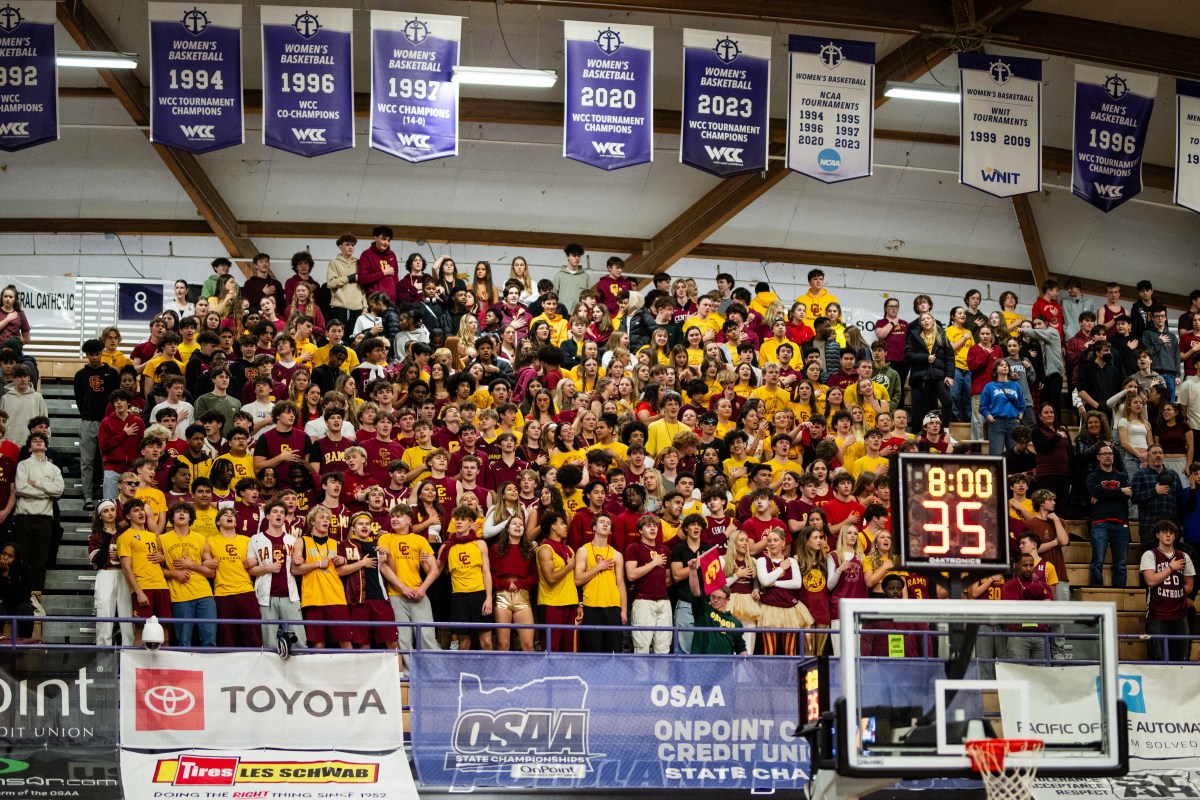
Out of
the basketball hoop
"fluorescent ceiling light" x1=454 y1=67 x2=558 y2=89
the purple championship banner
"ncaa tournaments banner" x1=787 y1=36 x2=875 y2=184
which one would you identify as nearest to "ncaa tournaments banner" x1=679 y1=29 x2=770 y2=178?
"ncaa tournaments banner" x1=787 y1=36 x2=875 y2=184

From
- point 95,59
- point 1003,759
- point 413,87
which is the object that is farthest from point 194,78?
point 1003,759

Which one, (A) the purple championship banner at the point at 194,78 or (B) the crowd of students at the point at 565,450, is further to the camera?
(A) the purple championship banner at the point at 194,78

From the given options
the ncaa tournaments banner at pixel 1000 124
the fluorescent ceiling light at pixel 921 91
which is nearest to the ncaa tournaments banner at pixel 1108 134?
the ncaa tournaments banner at pixel 1000 124

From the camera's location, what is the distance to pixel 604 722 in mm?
12883

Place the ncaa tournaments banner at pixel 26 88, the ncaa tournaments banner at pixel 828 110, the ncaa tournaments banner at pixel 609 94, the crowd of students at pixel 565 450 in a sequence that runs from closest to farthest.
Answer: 1. the crowd of students at pixel 565 450
2. the ncaa tournaments banner at pixel 26 88
3. the ncaa tournaments banner at pixel 609 94
4. the ncaa tournaments banner at pixel 828 110

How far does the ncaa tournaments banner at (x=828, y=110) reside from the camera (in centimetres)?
1936

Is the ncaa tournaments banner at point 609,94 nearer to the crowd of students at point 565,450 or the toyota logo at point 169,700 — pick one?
the crowd of students at point 565,450

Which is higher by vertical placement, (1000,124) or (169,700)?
(1000,124)

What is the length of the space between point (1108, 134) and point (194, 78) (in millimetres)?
12222

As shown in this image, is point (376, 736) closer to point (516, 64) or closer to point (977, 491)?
point (977, 491)

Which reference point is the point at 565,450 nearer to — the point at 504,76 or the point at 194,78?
the point at 504,76

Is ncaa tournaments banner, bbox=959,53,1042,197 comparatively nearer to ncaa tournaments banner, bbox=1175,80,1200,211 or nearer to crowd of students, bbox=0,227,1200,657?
crowd of students, bbox=0,227,1200,657

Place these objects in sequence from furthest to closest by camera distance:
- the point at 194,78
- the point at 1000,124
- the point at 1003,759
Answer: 1. the point at 1000,124
2. the point at 194,78
3. the point at 1003,759

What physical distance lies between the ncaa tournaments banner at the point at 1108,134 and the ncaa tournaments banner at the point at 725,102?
447 centimetres
